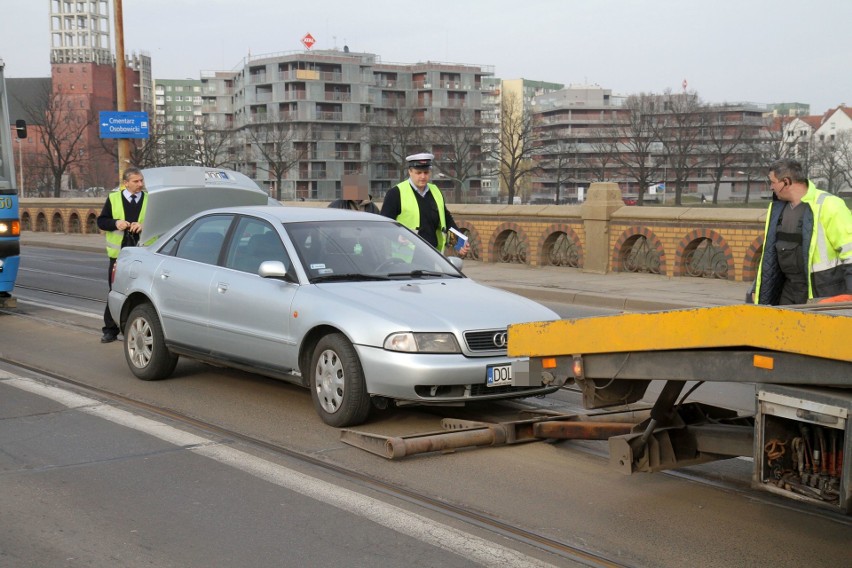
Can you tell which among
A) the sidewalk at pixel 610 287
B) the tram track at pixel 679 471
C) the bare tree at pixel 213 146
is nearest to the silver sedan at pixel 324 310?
the tram track at pixel 679 471

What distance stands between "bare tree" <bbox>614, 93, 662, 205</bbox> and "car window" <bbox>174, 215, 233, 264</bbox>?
87.5m

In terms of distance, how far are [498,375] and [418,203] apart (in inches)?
132

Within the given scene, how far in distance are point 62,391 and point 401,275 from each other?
3.03 meters

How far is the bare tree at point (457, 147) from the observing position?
101812 millimetres

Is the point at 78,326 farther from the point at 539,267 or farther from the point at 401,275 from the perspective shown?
Answer: the point at 539,267

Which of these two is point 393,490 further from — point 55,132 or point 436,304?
point 55,132

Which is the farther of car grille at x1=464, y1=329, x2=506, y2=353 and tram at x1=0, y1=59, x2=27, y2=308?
tram at x1=0, y1=59, x2=27, y2=308

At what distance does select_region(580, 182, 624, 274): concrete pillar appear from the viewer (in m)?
20.4

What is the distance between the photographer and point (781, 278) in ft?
23.0

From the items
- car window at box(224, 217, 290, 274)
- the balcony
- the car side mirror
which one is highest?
the balcony

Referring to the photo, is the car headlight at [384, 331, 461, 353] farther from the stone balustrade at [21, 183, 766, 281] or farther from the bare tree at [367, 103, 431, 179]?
the bare tree at [367, 103, 431, 179]

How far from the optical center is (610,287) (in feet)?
59.0

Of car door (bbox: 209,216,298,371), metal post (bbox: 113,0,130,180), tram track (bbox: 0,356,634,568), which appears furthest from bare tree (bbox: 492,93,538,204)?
tram track (bbox: 0,356,634,568)

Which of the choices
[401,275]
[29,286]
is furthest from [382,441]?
[29,286]
